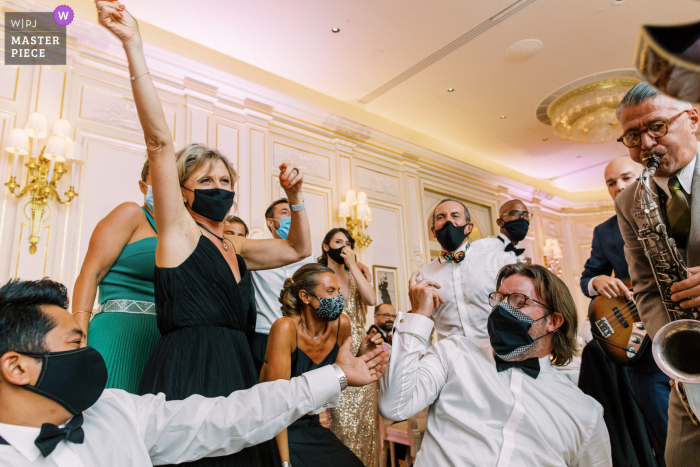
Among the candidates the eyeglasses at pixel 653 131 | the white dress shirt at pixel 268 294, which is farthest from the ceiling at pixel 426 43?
the eyeglasses at pixel 653 131

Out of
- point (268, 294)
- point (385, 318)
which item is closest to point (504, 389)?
point (268, 294)

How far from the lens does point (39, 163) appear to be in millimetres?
3756

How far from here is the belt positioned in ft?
5.04

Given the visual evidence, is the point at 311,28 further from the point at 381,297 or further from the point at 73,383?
the point at 73,383

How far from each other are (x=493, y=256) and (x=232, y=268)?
1.76 metres

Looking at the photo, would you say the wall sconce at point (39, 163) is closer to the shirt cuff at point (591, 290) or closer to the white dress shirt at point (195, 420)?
the white dress shirt at point (195, 420)

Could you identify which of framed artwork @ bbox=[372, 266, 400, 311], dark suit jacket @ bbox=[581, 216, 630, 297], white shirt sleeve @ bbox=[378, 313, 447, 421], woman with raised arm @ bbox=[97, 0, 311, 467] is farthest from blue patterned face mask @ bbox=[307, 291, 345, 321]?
framed artwork @ bbox=[372, 266, 400, 311]

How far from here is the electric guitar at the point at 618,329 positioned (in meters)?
1.86

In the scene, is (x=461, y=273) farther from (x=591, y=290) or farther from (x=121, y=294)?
(x=121, y=294)

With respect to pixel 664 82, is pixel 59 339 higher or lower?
lower

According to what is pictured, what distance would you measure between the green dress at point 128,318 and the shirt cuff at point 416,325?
90 centimetres

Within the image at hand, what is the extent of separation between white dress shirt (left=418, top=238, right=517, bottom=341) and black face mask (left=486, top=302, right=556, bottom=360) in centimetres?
78

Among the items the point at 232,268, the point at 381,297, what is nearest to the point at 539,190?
the point at 381,297

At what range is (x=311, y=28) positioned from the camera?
5090mm
